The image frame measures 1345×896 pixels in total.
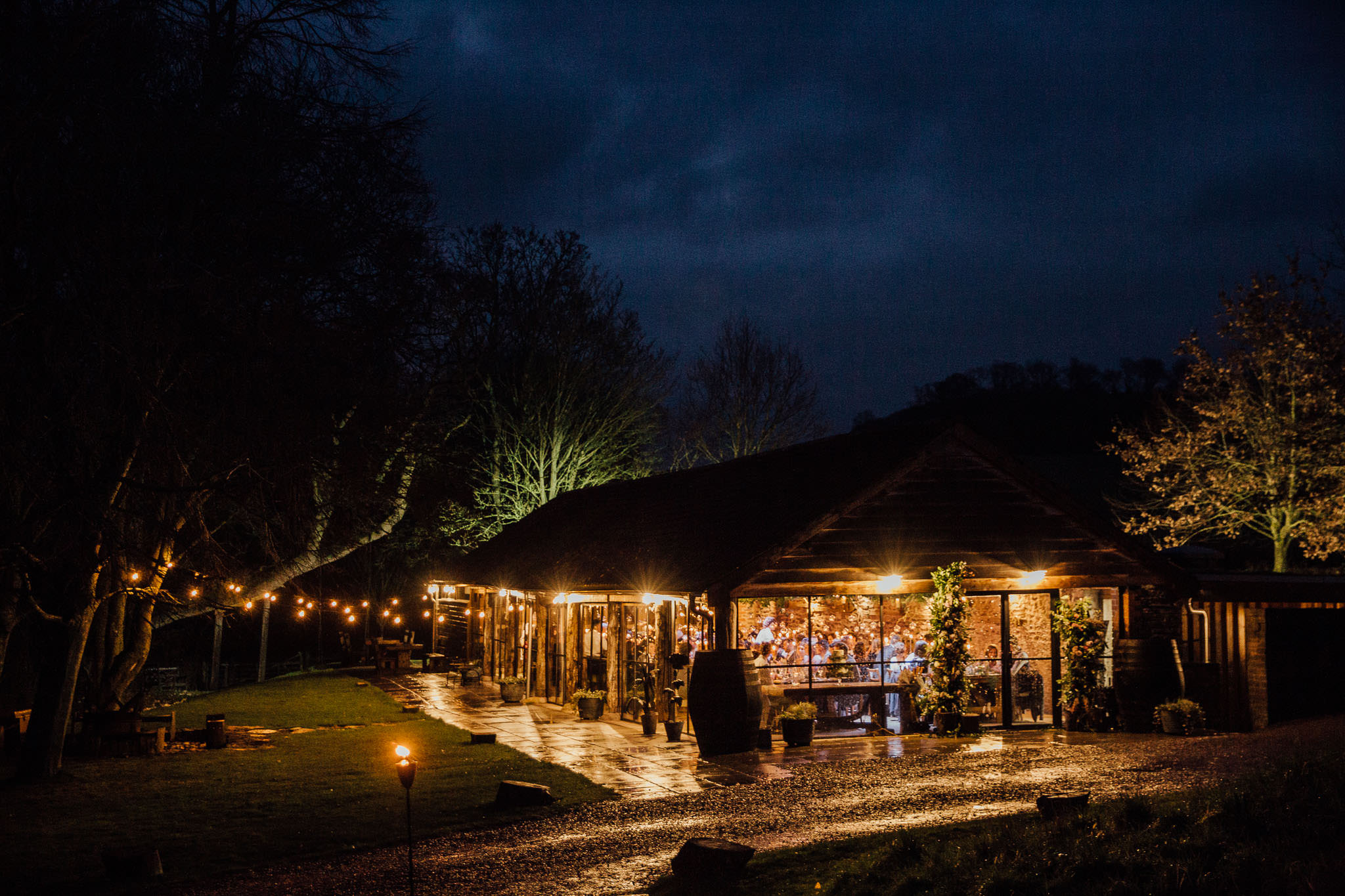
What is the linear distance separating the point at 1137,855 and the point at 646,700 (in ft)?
40.2

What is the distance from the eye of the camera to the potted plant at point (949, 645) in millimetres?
16609

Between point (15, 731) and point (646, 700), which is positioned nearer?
point (15, 731)

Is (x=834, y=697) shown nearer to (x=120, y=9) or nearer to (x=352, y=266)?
(x=352, y=266)

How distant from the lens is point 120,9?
1028 cm

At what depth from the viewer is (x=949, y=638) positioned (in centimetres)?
1659

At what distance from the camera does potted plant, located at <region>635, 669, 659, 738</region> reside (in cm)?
1745

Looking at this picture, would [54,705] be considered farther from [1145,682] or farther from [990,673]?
[1145,682]

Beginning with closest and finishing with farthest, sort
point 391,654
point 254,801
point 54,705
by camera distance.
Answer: point 254,801, point 54,705, point 391,654

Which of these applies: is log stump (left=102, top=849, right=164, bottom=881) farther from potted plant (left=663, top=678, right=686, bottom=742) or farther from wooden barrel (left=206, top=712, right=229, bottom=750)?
potted plant (left=663, top=678, right=686, bottom=742)

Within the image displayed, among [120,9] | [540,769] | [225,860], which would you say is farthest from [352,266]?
[225,860]

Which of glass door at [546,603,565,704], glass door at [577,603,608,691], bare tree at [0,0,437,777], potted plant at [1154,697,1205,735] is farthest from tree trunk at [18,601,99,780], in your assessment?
potted plant at [1154,697,1205,735]

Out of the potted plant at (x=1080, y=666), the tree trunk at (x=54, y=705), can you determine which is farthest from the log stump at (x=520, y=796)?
the potted plant at (x=1080, y=666)

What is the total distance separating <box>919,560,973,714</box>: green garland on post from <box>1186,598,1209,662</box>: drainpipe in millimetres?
4323

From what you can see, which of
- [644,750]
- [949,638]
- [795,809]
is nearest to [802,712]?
[644,750]
